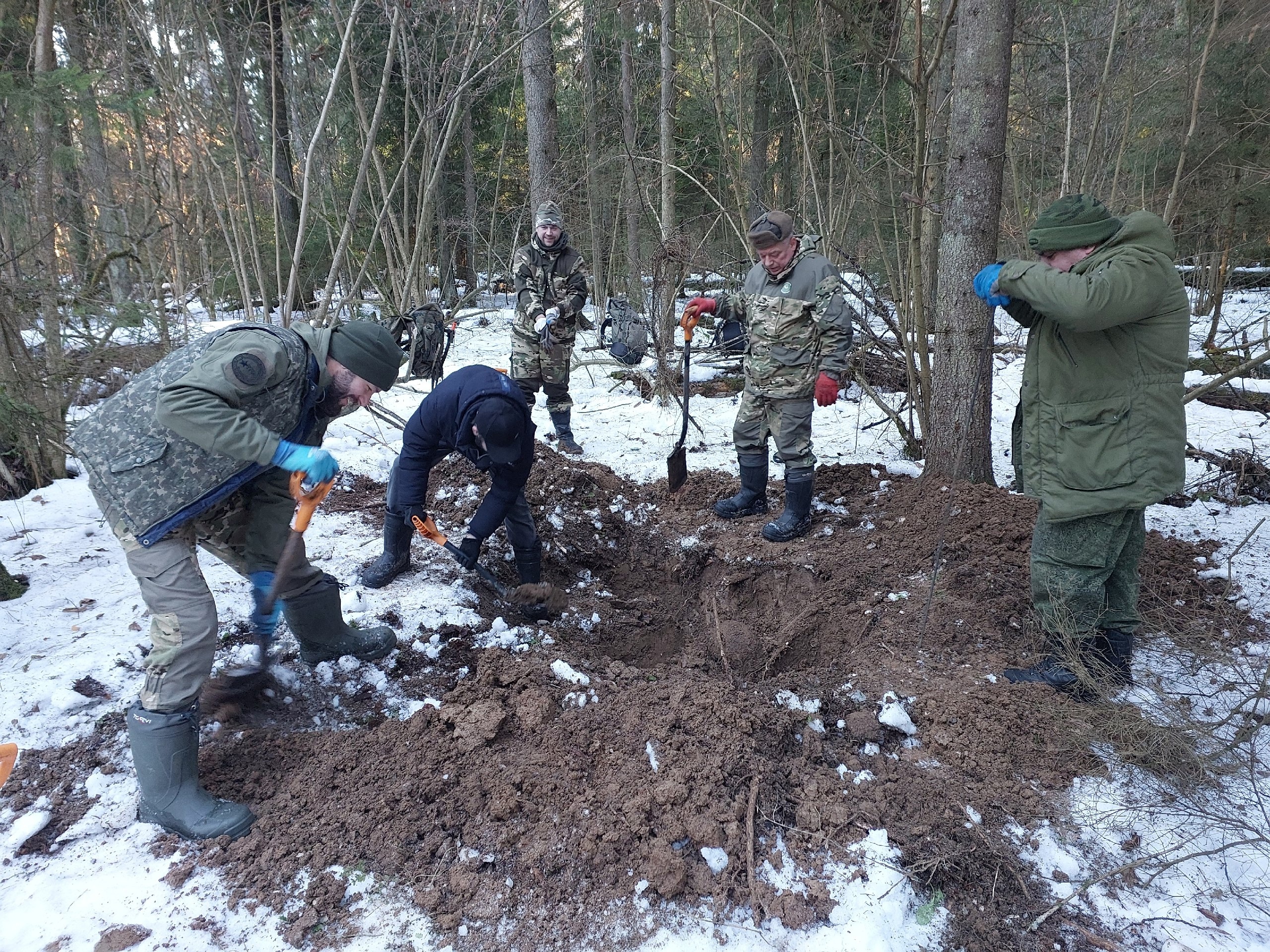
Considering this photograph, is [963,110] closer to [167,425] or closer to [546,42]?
[167,425]

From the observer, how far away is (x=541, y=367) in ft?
20.0

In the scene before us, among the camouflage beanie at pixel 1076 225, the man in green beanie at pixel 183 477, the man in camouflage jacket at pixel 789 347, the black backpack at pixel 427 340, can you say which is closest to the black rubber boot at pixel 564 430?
the black backpack at pixel 427 340

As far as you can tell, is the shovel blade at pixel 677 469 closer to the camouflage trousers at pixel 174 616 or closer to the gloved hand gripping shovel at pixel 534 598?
the gloved hand gripping shovel at pixel 534 598

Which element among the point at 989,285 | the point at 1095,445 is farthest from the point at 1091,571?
the point at 989,285

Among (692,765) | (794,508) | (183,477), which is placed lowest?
(692,765)

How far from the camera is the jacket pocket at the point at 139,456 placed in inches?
83.1

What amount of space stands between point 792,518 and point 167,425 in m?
3.44

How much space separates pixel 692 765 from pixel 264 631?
71.0 inches

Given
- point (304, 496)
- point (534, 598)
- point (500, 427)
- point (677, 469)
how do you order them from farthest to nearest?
1. point (677, 469)
2. point (534, 598)
3. point (500, 427)
4. point (304, 496)

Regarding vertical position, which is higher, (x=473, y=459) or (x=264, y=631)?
(x=473, y=459)

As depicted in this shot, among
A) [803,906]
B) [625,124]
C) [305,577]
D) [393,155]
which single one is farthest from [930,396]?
[393,155]

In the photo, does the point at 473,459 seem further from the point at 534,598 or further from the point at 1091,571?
the point at 1091,571

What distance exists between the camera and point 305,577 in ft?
9.32

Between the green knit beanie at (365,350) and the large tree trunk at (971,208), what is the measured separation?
2.99 metres
